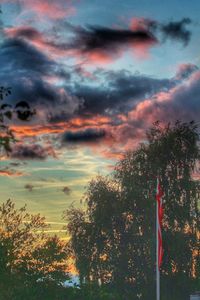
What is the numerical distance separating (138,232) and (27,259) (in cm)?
1055

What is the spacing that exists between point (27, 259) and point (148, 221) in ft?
38.3

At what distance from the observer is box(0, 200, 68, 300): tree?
52.5 m

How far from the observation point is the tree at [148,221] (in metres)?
54.8

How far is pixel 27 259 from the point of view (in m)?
59.0

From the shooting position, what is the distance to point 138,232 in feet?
182

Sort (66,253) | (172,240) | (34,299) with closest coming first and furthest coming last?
(34,299) < (172,240) < (66,253)

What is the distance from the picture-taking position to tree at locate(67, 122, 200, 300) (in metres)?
54.8

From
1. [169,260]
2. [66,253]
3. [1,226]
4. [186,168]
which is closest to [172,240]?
[169,260]

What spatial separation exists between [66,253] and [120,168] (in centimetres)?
960

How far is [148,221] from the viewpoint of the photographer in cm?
5522

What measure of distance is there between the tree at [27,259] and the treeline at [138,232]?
121mm

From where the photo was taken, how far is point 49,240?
61969mm

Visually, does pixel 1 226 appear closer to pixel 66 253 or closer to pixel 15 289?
pixel 66 253

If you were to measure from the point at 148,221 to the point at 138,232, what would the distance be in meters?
1.30
